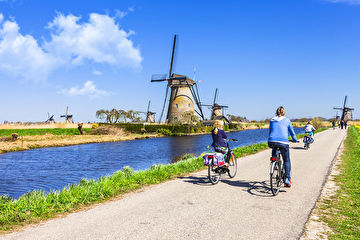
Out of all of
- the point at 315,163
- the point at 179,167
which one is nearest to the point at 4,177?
the point at 179,167

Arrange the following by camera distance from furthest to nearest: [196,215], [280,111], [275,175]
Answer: [280,111] < [275,175] < [196,215]

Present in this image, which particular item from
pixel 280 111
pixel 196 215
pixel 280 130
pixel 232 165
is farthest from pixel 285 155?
pixel 196 215

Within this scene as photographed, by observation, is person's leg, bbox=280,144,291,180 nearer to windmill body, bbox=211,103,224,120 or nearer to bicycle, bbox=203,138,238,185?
bicycle, bbox=203,138,238,185

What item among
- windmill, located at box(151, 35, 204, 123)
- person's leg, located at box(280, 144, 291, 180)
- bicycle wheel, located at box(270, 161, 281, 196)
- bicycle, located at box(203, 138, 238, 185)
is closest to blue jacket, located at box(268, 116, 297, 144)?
person's leg, located at box(280, 144, 291, 180)

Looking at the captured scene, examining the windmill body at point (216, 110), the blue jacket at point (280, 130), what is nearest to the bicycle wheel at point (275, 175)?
the blue jacket at point (280, 130)

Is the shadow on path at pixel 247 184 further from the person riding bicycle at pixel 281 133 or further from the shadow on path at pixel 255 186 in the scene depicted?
the person riding bicycle at pixel 281 133

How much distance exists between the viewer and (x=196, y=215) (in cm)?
516

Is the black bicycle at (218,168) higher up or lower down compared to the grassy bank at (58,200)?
higher up

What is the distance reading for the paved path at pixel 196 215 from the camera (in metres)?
4.30

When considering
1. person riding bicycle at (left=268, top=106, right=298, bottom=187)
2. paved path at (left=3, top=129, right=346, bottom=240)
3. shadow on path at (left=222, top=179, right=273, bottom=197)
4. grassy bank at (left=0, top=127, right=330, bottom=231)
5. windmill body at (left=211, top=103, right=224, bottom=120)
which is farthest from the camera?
windmill body at (left=211, top=103, right=224, bottom=120)

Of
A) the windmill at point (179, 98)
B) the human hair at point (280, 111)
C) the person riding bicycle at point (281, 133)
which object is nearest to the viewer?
the person riding bicycle at point (281, 133)

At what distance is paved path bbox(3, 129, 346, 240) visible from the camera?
14.1ft

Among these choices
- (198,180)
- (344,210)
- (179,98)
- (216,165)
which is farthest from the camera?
(179,98)

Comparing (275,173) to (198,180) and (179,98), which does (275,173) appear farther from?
(179,98)
